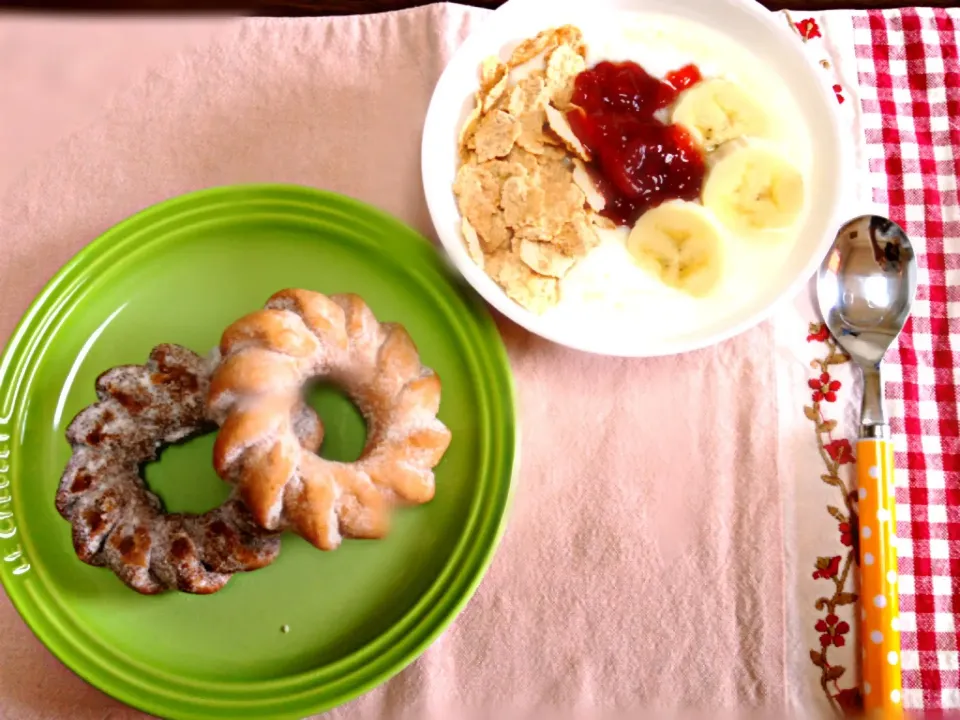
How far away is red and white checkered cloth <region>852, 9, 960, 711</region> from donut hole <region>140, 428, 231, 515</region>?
1049 millimetres

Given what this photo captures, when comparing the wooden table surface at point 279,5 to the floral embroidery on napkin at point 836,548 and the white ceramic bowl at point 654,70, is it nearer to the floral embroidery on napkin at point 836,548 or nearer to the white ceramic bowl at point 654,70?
the white ceramic bowl at point 654,70

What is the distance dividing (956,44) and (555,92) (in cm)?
73

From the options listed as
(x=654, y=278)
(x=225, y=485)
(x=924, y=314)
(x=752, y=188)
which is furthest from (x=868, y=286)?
(x=225, y=485)

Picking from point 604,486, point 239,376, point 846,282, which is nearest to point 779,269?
point 846,282

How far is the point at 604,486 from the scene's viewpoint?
128cm

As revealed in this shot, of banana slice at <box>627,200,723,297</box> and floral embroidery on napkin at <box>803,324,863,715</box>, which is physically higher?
banana slice at <box>627,200,723,297</box>

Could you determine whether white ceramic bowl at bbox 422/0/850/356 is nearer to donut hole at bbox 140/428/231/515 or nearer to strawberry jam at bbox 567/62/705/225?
strawberry jam at bbox 567/62/705/225

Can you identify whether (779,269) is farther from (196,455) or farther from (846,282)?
(196,455)

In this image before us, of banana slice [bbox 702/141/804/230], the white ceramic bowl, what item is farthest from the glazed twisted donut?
→ banana slice [bbox 702/141/804/230]

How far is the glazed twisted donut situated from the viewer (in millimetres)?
1081

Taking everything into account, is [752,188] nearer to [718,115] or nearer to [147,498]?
[718,115]

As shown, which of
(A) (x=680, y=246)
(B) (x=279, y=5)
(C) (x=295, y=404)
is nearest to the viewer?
(C) (x=295, y=404)

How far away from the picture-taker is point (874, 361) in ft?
4.25

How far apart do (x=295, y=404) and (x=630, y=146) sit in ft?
2.09
